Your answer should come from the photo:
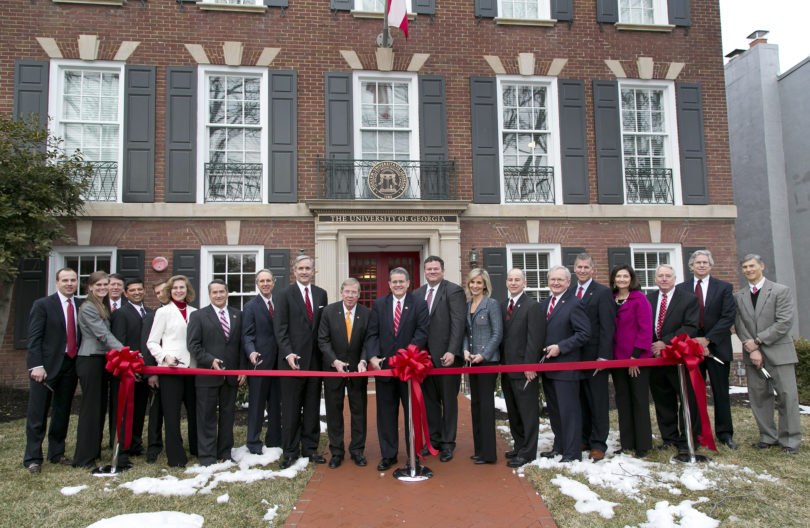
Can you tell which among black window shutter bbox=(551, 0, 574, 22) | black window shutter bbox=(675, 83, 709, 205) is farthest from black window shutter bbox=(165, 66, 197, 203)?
black window shutter bbox=(675, 83, 709, 205)

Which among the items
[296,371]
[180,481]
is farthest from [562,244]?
[180,481]

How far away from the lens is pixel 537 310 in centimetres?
516

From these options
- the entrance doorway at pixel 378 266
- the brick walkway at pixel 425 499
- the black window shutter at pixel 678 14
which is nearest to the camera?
the brick walkway at pixel 425 499

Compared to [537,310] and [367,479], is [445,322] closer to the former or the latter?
[537,310]

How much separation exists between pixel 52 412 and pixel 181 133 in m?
6.25

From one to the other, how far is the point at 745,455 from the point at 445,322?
3.16 meters

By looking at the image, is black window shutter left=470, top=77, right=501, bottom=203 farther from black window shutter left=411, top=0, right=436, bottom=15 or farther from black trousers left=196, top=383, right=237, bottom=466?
black trousers left=196, top=383, right=237, bottom=466

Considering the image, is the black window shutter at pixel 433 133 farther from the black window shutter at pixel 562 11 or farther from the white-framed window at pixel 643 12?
the white-framed window at pixel 643 12

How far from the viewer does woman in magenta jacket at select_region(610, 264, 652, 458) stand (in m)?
5.25

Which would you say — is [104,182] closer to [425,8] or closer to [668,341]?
[425,8]

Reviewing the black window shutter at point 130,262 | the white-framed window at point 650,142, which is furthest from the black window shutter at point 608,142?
the black window shutter at point 130,262

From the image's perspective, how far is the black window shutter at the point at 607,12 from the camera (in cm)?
1118

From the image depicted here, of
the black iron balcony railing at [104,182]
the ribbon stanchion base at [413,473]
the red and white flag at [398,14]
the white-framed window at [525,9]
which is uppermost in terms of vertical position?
the white-framed window at [525,9]

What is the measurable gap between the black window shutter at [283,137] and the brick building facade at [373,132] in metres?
0.04
